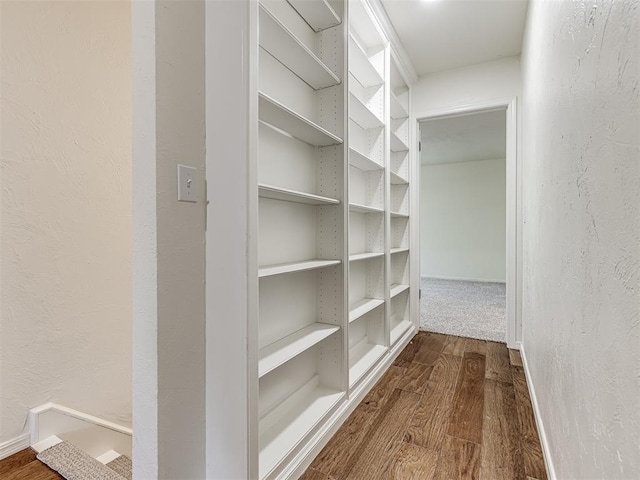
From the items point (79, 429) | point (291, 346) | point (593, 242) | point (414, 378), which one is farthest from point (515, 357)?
point (79, 429)

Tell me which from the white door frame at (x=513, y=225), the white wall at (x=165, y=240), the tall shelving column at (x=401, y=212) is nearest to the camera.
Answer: the white wall at (x=165, y=240)

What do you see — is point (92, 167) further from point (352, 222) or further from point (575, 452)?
point (575, 452)

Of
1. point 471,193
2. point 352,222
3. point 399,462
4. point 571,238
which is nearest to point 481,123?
point 471,193

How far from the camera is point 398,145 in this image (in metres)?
3.13

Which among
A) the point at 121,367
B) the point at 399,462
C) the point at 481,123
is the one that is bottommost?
the point at 399,462

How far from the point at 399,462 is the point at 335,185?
53.8 inches

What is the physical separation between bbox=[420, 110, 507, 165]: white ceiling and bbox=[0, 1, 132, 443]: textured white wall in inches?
127

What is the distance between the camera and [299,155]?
5.85ft

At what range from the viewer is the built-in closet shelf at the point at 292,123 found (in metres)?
1.32

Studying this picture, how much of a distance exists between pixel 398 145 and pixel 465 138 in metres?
2.70

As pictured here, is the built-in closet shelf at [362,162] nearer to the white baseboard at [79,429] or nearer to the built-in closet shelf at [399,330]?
the built-in closet shelf at [399,330]

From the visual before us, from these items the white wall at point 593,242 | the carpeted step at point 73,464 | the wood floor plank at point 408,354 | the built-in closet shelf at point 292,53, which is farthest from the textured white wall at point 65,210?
the white wall at point 593,242

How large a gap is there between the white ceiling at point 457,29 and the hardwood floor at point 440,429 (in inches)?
102

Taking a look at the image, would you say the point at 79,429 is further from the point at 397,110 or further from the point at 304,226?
the point at 397,110
